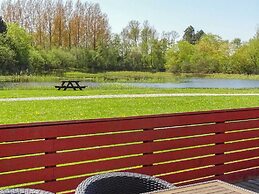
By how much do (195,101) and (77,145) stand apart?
14956 mm

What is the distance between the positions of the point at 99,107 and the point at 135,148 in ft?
36.9

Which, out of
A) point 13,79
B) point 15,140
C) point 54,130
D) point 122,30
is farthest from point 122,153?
point 122,30

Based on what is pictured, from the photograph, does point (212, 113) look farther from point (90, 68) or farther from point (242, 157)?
point (90, 68)

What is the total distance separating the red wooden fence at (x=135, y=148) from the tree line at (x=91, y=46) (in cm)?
3775

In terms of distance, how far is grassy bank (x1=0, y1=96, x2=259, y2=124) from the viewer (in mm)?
13250

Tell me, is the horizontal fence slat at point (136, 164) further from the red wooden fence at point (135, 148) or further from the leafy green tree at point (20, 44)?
the leafy green tree at point (20, 44)

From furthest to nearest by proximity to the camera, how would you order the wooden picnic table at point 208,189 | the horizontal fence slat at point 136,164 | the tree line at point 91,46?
the tree line at point 91,46, the horizontal fence slat at point 136,164, the wooden picnic table at point 208,189

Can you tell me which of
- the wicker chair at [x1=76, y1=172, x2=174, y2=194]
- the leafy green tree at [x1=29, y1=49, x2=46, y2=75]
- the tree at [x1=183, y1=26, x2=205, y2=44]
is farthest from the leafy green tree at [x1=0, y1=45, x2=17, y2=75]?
the tree at [x1=183, y1=26, x2=205, y2=44]

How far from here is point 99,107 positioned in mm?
15508

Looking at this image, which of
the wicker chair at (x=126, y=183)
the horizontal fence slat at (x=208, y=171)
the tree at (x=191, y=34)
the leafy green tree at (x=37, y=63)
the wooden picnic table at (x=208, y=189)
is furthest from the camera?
the tree at (x=191, y=34)

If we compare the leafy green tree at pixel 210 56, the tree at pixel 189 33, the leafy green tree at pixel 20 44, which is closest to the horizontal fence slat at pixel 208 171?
the leafy green tree at pixel 20 44

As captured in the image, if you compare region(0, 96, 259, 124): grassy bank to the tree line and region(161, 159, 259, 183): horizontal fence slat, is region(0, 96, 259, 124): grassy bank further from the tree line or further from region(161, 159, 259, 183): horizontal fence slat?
the tree line

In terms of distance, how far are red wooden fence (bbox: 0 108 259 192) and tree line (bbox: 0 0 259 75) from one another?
3775cm

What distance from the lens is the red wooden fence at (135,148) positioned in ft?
12.1
